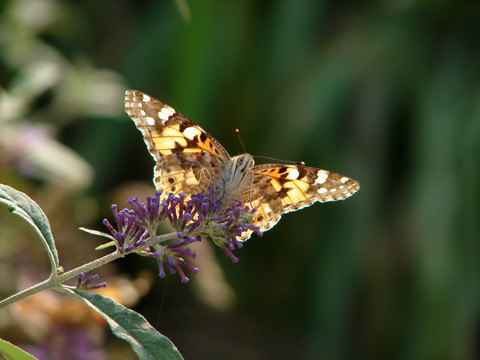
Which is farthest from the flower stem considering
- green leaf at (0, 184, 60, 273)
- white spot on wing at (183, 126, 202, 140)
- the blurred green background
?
the blurred green background

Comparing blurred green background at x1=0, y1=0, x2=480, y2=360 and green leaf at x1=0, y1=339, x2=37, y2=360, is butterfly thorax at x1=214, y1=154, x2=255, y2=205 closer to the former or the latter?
green leaf at x1=0, y1=339, x2=37, y2=360

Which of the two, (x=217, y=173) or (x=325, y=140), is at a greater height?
(x=217, y=173)

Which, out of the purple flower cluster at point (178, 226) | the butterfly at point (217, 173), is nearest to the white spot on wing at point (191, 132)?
the butterfly at point (217, 173)

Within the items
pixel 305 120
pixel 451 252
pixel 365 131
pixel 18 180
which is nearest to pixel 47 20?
pixel 18 180

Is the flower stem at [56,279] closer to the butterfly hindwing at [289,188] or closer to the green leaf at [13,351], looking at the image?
the green leaf at [13,351]

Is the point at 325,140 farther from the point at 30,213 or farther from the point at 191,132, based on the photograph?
the point at 30,213

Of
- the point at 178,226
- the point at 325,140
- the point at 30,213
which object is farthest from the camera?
the point at 325,140

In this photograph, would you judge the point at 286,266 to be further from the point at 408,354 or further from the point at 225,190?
the point at 225,190

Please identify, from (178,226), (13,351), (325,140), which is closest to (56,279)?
(13,351)

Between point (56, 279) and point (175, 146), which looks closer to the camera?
point (56, 279)
